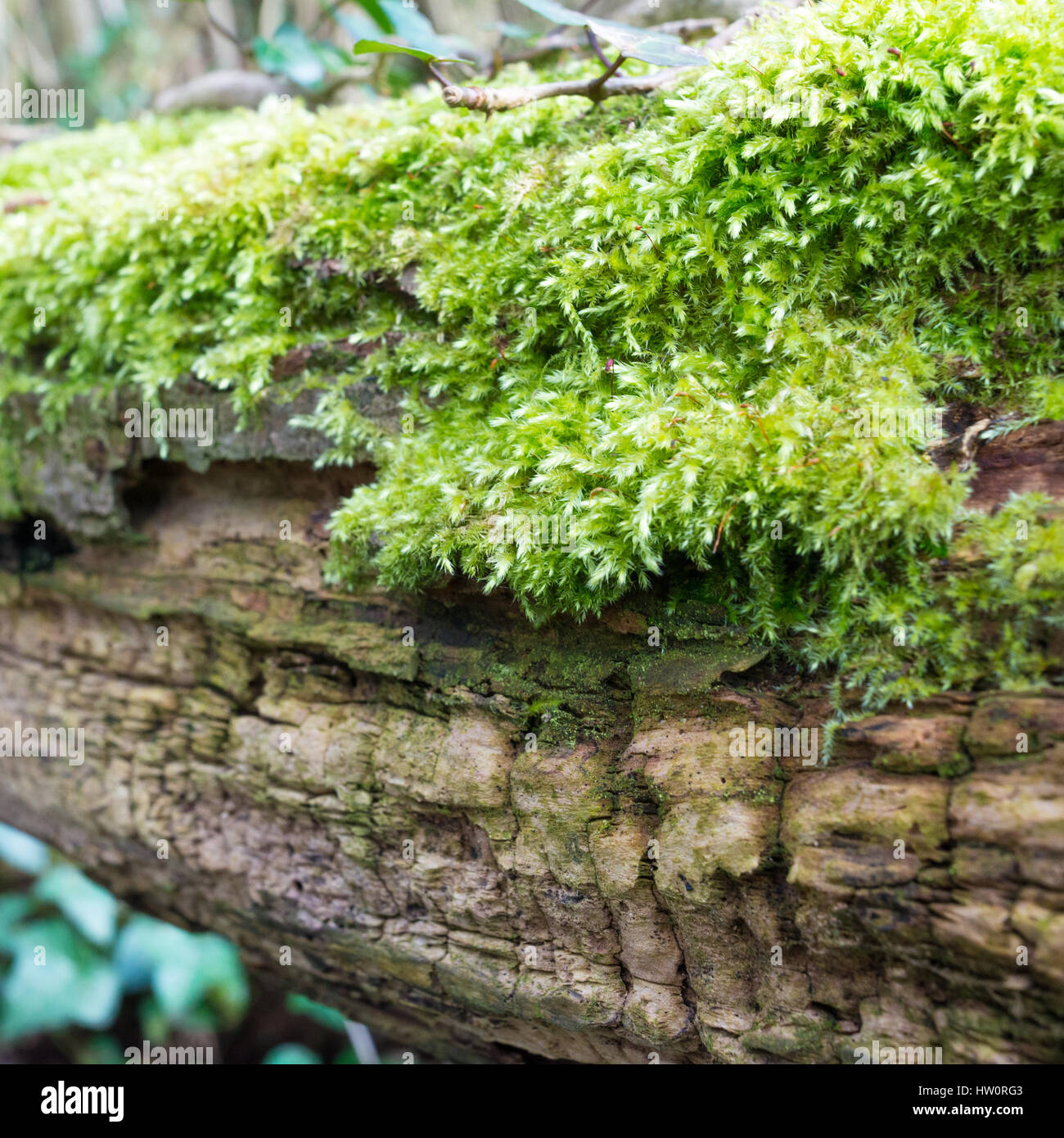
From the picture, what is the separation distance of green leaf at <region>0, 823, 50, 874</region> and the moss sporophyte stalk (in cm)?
423

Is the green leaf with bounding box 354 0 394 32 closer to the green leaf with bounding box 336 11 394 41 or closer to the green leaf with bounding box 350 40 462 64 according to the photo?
the green leaf with bounding box 336 11 394 41

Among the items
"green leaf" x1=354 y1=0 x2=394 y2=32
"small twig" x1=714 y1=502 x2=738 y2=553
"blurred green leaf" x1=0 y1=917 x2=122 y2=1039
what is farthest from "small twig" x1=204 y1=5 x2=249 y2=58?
"blurred green leaf" x1=0 y1=917 x2=122 y2=1039

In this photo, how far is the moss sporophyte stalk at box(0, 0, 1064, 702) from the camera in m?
1.54

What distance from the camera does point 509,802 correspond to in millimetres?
1907

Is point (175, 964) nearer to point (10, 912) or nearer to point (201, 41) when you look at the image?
point (10, 912)

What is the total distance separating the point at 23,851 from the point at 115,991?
46.1 inches

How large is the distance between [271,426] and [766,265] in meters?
1.49

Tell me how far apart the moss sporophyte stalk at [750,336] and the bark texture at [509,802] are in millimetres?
134

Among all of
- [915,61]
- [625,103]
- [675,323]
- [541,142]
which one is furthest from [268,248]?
[915,61]

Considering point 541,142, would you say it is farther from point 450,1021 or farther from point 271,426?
point 450,1021

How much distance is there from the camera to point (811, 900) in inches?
60.9

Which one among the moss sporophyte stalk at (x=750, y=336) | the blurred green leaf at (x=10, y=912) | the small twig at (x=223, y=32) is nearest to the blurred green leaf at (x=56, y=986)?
the blurred green leaf at (x=10, y=912)

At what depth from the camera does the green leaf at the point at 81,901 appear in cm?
451

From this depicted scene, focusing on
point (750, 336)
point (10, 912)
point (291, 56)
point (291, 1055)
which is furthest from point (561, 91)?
point (10, 912)
